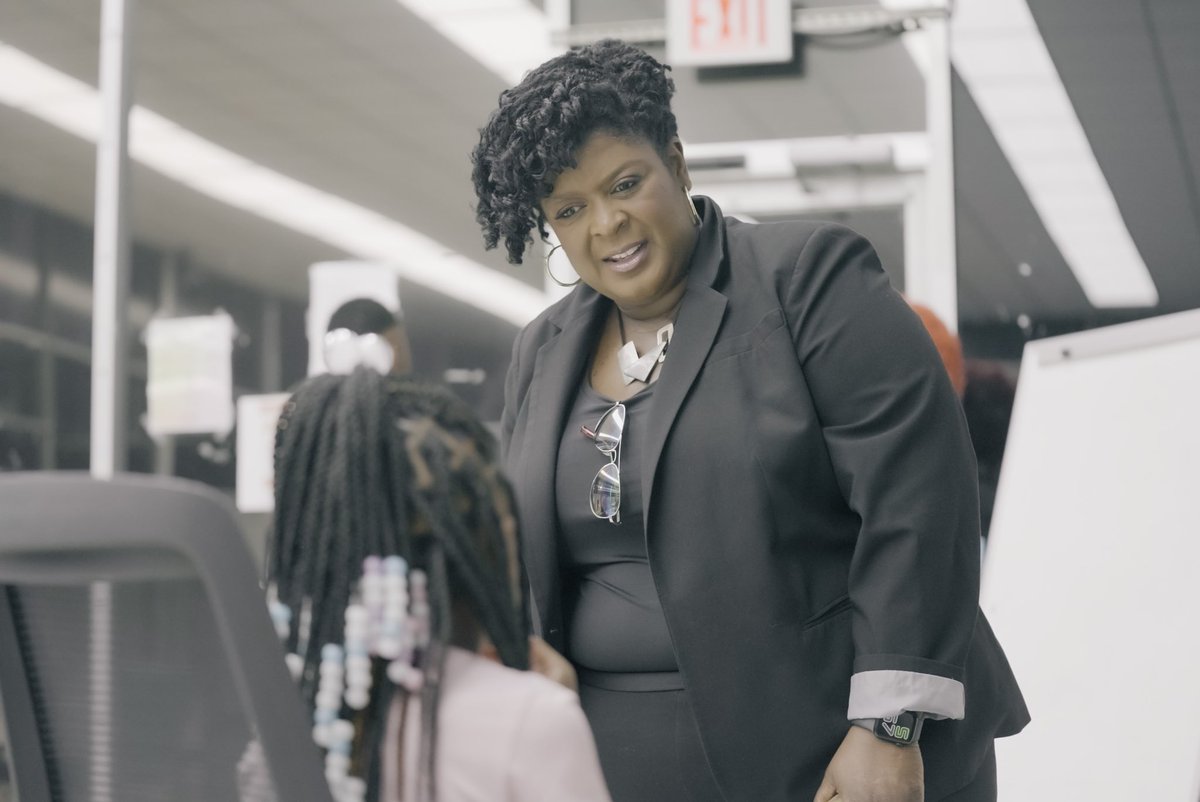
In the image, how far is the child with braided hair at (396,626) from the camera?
3.04ft

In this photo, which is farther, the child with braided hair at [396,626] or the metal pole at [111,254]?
the metal pole at [111,254]

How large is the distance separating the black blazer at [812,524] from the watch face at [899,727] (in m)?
0.05

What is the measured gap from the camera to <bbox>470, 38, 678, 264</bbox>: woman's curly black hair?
154 centimetres

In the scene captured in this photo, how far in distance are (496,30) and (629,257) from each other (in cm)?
284

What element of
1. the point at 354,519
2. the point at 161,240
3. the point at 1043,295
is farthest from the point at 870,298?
the point at 161,240

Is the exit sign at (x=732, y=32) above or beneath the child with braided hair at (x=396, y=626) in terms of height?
above

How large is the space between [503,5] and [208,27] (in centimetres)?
98

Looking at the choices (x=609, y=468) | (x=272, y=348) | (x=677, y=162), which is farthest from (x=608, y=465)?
(x=272, y=348)

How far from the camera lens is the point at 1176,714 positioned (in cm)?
237

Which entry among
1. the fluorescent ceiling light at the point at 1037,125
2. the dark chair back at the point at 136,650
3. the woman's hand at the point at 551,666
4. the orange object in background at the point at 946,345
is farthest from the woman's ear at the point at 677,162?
the fluorescent ceiling light at the point at 1037,125

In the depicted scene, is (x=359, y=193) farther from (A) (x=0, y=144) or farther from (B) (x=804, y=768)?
(B) (x=804, y=768)

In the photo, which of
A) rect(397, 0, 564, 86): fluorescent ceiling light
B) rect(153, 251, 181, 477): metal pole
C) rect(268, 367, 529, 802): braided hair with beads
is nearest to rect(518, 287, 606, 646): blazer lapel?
rect(268, 367, 529, 802): braided hair with beads

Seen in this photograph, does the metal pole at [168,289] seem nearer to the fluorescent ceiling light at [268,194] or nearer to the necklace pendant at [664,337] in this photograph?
the fluorescent ceiling light at [268,194]

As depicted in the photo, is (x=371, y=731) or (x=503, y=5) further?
(x=503, y=5)
